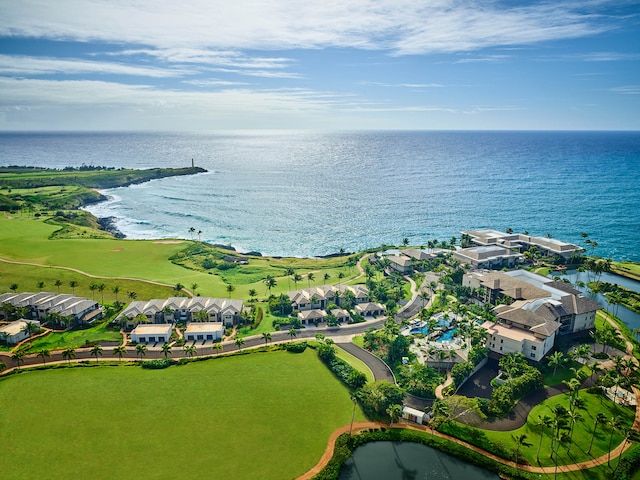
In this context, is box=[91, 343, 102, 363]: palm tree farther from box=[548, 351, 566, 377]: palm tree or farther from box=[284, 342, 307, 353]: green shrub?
box=[548, 351, 566, 377]: palm tree

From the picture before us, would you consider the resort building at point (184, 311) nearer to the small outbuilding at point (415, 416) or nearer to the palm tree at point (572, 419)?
the small outbuilding at point (415, 416)

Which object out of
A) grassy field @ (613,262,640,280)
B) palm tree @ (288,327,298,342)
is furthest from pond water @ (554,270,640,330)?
palm tree @ (288,327,298,342)

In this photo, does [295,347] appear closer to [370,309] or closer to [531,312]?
[370,309]

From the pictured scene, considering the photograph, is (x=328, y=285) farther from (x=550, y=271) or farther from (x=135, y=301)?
(x=550, y=271)

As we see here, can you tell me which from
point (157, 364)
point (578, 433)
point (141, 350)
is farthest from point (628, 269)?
point (141, 350)

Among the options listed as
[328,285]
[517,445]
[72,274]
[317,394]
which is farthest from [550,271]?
[72,274]

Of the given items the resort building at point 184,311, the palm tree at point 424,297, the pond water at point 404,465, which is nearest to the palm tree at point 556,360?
the pond water at point 404,465
